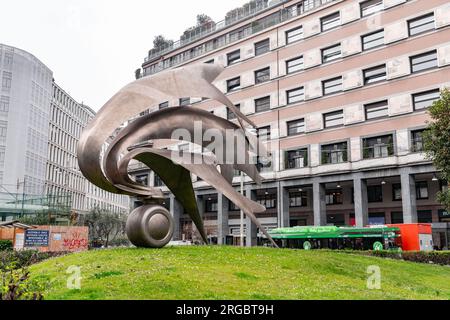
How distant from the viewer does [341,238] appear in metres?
37.0

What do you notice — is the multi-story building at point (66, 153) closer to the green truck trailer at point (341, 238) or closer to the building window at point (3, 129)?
the building window at point (3, 129)

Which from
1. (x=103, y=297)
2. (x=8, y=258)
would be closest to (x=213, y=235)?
(x=8, y=258)

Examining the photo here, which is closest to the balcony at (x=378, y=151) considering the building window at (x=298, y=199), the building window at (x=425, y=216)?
the building window at (x=425, y=216)

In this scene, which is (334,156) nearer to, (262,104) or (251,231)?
(262,104)

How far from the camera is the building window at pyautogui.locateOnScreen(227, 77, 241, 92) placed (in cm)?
5448

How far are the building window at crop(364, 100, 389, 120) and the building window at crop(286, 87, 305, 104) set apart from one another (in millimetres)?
7511

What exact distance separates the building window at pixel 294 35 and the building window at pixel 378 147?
47.7 ft

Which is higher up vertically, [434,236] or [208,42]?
[208,42]

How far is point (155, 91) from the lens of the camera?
1738 cm

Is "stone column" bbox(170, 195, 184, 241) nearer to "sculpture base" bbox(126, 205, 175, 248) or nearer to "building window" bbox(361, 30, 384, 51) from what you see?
"building window" bbox(361, 30, 384, 51)

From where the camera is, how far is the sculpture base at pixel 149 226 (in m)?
17.7

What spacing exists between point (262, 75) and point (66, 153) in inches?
2146
